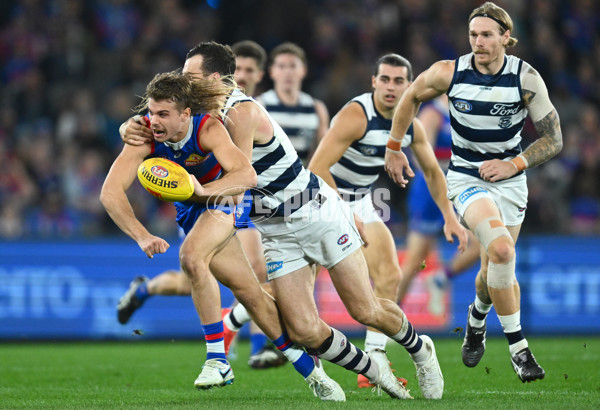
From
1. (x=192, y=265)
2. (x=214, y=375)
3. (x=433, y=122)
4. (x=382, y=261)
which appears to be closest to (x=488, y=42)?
(x=382, y=261)

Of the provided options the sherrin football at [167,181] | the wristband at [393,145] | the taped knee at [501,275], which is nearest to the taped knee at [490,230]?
the taped knee at [501,275]

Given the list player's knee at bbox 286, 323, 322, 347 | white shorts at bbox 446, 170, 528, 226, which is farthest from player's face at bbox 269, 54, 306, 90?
player's knee at bbox 286, 323, 322, 347

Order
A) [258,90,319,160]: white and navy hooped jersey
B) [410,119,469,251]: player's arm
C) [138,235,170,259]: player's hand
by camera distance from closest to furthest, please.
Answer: [138,235,170,259]: player's hand
[410,119,469,251]: player's arm
[258,90,319,160]: white and navy hooped jersey

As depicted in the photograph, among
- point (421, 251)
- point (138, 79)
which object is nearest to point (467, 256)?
point (421, 251)

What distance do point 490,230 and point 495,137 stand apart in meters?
0.72

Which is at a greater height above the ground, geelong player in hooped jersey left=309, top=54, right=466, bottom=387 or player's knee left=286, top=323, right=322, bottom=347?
geelong player in hooped jersey left=309, top=54, right=466, bottom=387

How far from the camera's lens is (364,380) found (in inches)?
262

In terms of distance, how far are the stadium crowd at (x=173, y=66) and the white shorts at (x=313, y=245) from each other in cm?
651

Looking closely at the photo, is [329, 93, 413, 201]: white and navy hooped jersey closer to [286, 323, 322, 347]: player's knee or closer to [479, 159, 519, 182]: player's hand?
[479, 159, 519, 182]: player's hand

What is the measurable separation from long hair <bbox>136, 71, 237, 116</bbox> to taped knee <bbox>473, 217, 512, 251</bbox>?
197cm

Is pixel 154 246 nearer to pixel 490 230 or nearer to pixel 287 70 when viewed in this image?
pixel 490 230

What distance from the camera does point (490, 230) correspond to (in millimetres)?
6027

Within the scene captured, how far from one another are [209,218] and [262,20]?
33.9 ft

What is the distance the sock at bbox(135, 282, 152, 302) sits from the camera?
8633mm
